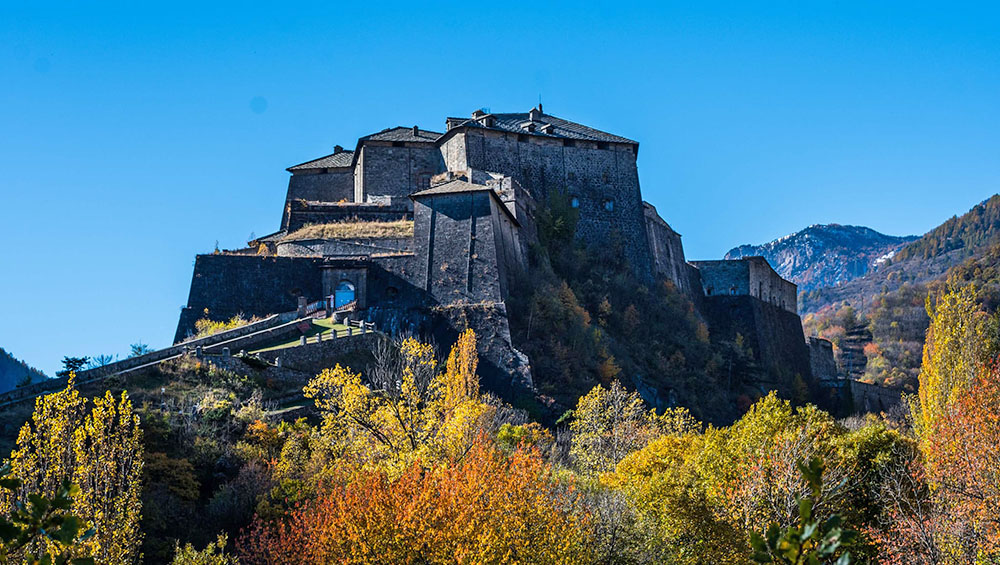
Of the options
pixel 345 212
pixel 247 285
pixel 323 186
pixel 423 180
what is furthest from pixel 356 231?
pixel 323 186

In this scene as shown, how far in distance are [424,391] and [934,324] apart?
17.3 metres

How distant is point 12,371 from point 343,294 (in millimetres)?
24506

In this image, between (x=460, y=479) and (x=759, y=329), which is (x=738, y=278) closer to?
(x=759, y=329)

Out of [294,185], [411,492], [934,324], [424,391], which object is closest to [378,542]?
[411,492]

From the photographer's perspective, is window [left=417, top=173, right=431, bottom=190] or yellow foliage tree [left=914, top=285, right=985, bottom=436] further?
window [left=417, top=173, right=431, bottom=190]

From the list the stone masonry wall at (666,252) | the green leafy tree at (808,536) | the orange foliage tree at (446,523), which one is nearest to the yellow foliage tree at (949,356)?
the orange foliage tree at (446,523)

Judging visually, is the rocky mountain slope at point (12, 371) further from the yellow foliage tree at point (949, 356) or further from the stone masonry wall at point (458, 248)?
the yellow foliage tree at point (949, 356)

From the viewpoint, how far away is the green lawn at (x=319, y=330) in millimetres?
39719

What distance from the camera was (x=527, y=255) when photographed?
2092 inches

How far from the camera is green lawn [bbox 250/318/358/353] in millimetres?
39719

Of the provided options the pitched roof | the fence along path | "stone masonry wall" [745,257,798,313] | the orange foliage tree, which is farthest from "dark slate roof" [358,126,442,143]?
the orange foliage tree

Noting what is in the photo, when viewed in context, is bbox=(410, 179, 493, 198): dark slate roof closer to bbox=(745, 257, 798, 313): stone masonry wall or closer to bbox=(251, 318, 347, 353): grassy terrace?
bbox=(251, 318, 347, 353): grassy terrace

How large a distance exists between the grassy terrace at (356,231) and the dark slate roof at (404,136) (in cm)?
747

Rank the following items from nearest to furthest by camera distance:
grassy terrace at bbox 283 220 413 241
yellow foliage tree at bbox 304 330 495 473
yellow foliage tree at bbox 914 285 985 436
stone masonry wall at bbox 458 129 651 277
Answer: yellow foliage tree at bbox 304 330 495 473 < yellow foliage tree at bbox 914 285 985 436 < grassy terrace at bbox 283 220 413 241 < stone masonry wall at bbox 458 129 651 277
